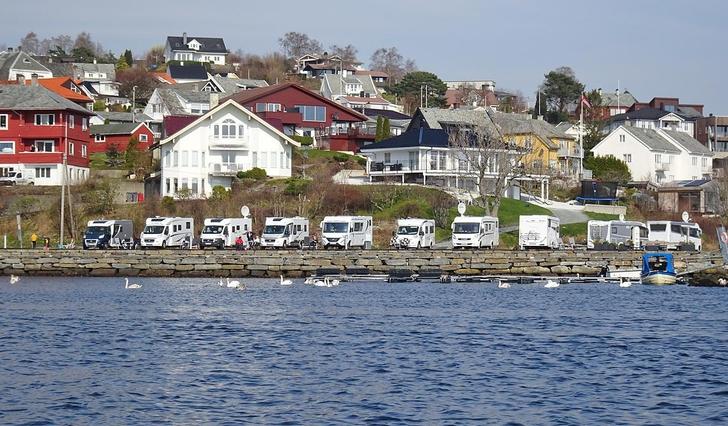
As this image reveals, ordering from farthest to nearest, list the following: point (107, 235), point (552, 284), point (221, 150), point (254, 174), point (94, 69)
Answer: point (94, 69), point (221, 150), point (254, 174), point (107, 235), point (552, 284)

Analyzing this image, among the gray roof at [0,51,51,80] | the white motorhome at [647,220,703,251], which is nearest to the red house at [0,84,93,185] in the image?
the white motorhome at [647,220,703,251]

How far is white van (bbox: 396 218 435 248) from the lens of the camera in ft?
241

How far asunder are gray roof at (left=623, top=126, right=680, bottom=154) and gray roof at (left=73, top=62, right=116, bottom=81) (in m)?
82.6

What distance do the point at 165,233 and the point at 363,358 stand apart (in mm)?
42552

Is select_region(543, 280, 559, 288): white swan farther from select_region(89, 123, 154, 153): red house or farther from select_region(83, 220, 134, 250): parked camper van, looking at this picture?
select_region(89, 123, 154, 153): red house

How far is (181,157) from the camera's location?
9675cm

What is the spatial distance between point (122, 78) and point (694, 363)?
148m

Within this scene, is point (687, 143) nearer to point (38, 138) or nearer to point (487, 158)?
point (487, 158)

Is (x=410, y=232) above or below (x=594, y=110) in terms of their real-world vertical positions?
below

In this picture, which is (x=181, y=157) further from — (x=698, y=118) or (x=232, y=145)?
(x=698, y=118)

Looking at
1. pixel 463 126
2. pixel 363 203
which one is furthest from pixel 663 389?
pixel 463 126

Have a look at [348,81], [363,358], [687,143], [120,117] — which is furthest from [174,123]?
[363,358]

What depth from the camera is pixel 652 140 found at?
12538 centimetres

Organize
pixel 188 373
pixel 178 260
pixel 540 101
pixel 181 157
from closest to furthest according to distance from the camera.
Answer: pixel 188 373 < pixel 178 260 < pixel 181 157 < pixel 540 101
